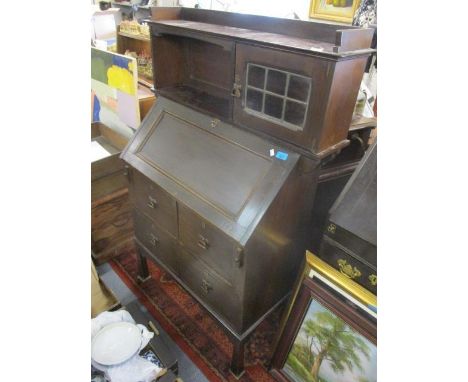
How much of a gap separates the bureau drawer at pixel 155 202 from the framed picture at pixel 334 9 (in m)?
1.45

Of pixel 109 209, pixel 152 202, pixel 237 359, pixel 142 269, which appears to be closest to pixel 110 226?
pixel 109 209

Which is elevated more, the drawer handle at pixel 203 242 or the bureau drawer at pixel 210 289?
the drawer handle at pixel 203 242

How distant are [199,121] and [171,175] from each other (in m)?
0.29

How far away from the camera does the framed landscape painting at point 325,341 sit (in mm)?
1243

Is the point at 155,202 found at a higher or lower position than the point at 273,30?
lower

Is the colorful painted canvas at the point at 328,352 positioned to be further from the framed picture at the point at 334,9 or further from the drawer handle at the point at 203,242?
the framed picture at the point at 334,9

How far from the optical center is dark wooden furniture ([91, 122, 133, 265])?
2.11 metres

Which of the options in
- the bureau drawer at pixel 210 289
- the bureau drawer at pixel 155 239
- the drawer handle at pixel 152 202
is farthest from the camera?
the bureau drawer at pixel 155 239

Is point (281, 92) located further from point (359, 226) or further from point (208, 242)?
point (208, 242)

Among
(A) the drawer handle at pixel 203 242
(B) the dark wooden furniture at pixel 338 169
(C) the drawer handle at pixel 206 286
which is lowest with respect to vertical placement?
(C) the drawer handle at pixel 206 286

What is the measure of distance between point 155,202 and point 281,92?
83cm

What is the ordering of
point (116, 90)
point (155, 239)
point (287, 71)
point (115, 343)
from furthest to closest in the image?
point (116, 90) → point (155, 239) → point (115, 343) → point (287, 71)

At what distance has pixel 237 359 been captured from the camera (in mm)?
Answer: 1606

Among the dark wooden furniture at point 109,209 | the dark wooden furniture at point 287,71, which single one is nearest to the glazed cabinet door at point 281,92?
the dark wooden furniture at point 287,71
